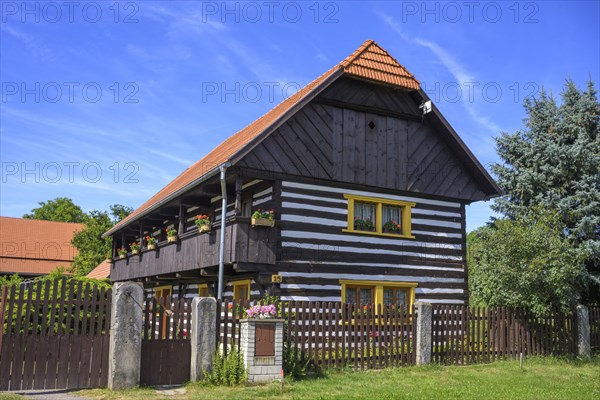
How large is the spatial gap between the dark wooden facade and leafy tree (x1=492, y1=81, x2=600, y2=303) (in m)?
4.46

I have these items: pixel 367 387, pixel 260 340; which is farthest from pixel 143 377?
pixel 367 387

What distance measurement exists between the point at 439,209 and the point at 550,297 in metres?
4.80

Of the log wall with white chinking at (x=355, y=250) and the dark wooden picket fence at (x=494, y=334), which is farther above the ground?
the log wall with white chinking at (x=355, y=250)

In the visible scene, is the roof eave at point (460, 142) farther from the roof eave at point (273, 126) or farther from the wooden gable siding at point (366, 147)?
the roof eave at point (273, 126)

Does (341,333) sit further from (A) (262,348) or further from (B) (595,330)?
(B) (595,330)

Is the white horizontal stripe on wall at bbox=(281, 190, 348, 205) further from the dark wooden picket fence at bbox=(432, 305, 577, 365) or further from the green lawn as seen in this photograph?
the green lawn

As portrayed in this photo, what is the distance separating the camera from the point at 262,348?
11820mm

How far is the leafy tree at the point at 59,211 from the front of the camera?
68.9 meters

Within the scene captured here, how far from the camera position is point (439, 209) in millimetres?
20344

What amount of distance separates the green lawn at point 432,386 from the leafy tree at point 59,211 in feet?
202

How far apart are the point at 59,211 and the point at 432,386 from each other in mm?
64350

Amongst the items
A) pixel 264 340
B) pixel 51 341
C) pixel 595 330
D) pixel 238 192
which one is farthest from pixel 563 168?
pixel 51 341

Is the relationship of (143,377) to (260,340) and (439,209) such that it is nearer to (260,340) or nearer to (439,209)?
(260,340)

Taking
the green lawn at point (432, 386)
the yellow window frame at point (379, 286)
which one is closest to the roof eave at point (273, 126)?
the yellow window frame at point (379, 286)
